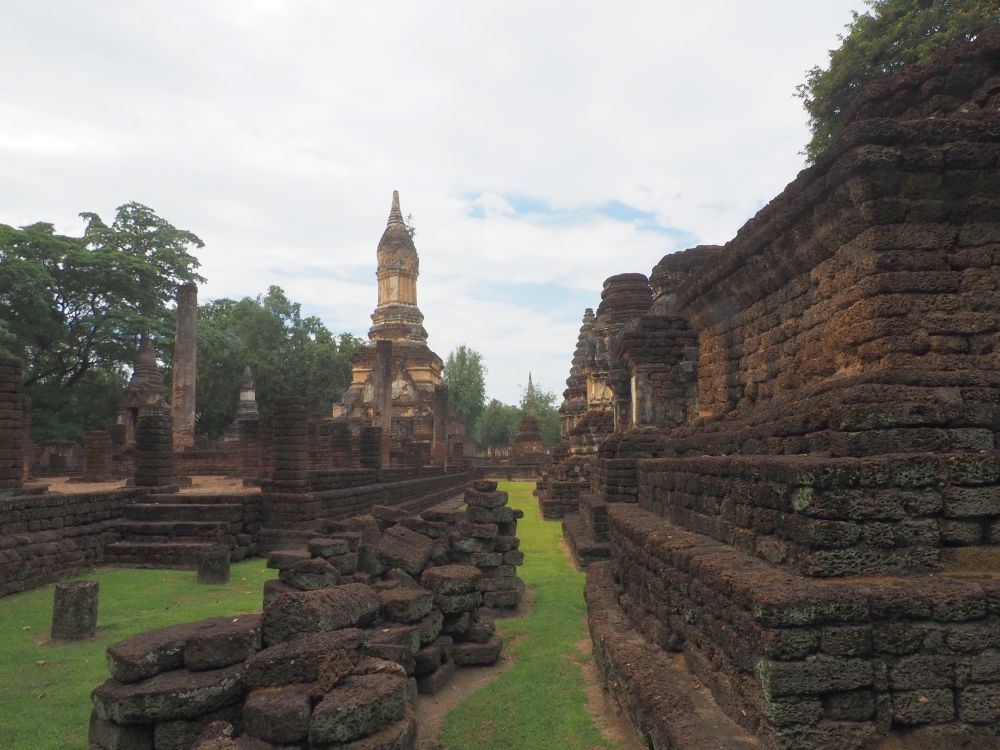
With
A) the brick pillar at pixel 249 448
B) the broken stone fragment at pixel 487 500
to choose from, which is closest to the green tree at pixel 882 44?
the broken stone fragment at pixel 487 500

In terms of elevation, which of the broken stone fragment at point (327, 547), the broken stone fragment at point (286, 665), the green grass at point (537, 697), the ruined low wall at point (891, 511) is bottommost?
the green grass at point (537, 697)

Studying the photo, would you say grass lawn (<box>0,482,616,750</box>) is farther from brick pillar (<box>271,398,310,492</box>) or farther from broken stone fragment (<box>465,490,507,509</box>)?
brick pillar (<box>271,398,310,492</box>)

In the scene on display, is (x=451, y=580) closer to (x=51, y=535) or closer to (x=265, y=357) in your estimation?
(x=51, y=535)

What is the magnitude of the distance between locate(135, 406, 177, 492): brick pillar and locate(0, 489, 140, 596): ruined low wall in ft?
5.17

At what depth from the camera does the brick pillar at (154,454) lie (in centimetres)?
1323

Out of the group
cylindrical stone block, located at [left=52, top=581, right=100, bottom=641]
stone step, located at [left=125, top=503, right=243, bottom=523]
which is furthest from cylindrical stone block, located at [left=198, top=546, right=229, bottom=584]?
cylindrical stone block, located at [left=52, top=581, right=100, bottom=641]

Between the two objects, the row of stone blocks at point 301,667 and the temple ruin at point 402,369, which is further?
the temple ruin at point 402,369

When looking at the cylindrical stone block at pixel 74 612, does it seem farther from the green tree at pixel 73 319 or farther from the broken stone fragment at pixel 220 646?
the green tree at pixel 73 319

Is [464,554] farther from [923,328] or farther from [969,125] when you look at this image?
[969,125]

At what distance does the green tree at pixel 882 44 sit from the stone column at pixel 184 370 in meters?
19.3

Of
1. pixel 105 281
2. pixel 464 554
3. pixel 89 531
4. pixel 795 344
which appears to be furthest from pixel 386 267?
pixel 795 344

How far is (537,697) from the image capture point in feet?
16.1

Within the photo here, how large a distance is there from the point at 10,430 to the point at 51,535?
2349 millimetres

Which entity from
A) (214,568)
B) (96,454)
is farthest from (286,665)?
(96,454)
